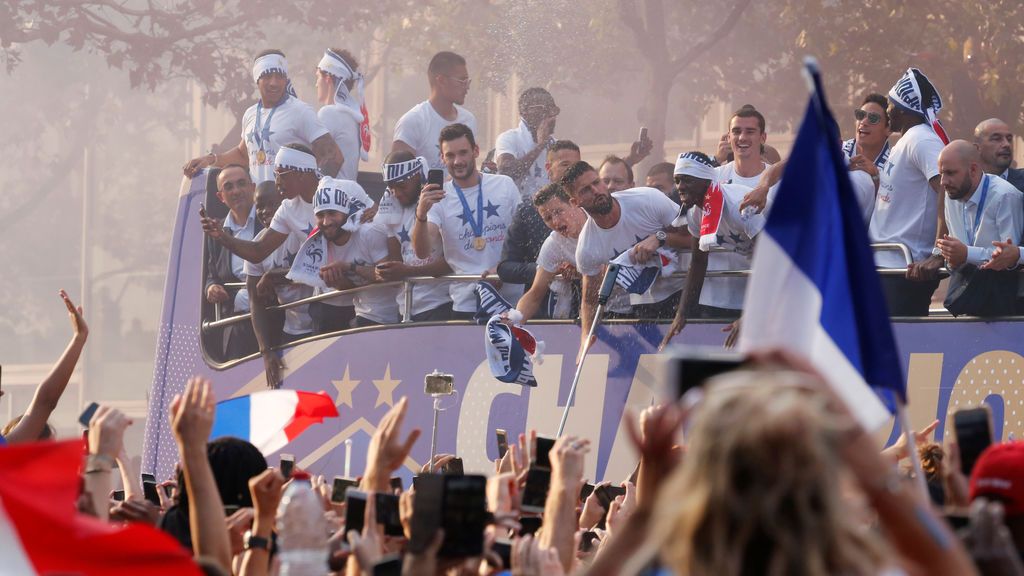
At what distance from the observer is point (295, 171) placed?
12531mm

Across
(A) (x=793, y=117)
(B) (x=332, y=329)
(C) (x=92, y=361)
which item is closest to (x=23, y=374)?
(C) (x=92, y=361)

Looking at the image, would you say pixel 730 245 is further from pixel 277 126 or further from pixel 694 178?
pixel 277 126

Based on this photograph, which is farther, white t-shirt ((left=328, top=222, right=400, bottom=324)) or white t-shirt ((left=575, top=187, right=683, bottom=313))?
white t-shirt ((left=328, top=222, right=400, bottom=324))

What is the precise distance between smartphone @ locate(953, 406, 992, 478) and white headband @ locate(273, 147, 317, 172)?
29.8 feet

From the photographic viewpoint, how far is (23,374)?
139 ft

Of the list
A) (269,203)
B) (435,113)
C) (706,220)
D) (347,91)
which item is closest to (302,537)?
(706,220)

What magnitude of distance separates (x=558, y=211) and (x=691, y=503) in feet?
26.7

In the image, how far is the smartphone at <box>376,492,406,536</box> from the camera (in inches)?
166

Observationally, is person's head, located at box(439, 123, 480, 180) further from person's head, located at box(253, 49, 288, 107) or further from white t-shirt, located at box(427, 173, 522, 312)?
person's head, located at box(253, 49, 288, 107)

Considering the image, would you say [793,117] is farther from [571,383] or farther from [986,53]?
[571,383]

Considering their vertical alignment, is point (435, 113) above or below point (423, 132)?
above

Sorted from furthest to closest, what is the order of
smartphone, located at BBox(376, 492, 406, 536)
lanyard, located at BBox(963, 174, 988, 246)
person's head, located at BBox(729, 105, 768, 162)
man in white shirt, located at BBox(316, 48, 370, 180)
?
man in white shirt, located at BBox(316, 48, 370, 180)
person's head, located at BBox(729, 105, 768, 162)
lanyard, located at BBox(963, 174, 988, 246)
smartphone, located at BBox(376, 492, 406, 536)

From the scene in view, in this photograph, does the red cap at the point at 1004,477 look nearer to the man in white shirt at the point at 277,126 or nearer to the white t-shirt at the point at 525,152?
the white t-shirt at the point at 525,152

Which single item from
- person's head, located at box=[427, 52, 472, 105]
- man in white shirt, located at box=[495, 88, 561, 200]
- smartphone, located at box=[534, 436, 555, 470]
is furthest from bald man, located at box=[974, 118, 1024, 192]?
smartphone, located at box=[534, 436, 555, 470]
